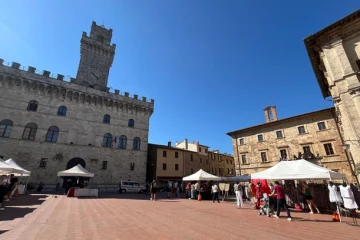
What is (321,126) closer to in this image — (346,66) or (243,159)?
(243,159)

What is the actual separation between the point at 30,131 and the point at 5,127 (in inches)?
95.6

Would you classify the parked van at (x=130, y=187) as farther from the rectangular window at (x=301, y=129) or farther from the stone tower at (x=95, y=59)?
the rectangular window at (x=301, y=129)

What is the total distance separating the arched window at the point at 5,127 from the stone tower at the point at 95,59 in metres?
10.00

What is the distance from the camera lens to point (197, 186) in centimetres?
1684

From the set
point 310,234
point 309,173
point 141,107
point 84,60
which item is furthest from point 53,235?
point 84,60

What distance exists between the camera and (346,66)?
11.3 m

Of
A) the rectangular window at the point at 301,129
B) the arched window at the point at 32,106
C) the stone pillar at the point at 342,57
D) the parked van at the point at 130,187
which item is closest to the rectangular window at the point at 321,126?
the rectangular window at the point at 301,129

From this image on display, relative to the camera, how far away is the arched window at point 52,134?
74.9 feet

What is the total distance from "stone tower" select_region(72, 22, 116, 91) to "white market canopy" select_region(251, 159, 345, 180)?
29.0m

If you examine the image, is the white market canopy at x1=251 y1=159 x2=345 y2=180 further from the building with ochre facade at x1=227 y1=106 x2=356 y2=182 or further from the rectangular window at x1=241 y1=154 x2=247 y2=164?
the rectangular window at x1=241 y1=154 x2=247 y2=164

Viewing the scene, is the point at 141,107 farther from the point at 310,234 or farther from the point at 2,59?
the point at 310,234

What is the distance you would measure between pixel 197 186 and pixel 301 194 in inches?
342

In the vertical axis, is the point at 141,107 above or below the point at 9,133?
above

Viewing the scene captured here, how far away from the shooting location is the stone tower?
29.4 meters
